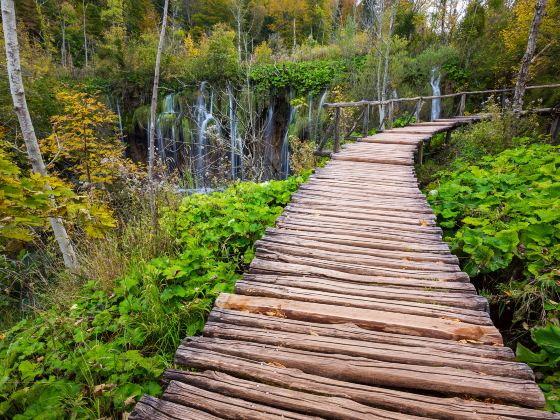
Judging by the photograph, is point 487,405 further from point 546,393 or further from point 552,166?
point 552,166

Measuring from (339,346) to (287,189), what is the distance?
3.45 m

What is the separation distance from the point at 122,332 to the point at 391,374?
7.72ft

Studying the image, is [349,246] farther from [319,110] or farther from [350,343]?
[319,110]

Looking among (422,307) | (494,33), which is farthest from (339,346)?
(494,33)

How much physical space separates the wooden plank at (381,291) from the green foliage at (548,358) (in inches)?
13.5

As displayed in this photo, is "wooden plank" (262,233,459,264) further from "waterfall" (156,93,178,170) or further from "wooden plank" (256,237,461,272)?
"waterfall" (156,93,178,170)

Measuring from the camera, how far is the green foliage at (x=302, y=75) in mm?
16047

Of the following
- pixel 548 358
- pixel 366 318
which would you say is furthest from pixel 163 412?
pixel 548 358

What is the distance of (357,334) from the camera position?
6.82ft

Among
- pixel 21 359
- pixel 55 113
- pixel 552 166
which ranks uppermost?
pixel 55 113

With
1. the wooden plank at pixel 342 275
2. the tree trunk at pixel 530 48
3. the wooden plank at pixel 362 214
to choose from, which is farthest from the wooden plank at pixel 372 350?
the tree trunk at pixel 530 48

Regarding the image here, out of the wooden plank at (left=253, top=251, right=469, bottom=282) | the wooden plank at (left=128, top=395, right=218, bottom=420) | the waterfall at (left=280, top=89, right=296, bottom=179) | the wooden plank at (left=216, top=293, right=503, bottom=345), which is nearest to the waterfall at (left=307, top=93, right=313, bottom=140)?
the waterfall at (left=280, top=89, right=296, bottom=179)

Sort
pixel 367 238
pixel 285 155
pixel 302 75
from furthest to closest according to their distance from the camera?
pixel 302 75 → pixel 285 155 → pixel 367 238

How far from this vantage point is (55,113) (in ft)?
43.3
